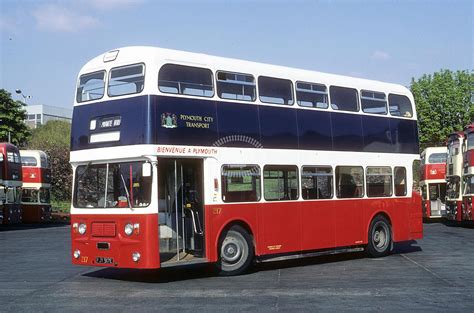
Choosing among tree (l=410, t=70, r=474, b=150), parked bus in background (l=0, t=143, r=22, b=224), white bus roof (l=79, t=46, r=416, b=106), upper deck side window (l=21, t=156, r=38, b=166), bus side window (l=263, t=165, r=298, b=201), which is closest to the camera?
white bus roof (l=79, t=46, r=416, b=106)

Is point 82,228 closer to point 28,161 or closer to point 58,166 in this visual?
point 28,161

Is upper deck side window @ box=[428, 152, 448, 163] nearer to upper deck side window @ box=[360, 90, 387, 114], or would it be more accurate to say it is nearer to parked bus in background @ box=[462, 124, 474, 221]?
parked bus in background @ box=[462, 124, 474, 221]

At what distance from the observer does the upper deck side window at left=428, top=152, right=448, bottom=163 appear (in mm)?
36188

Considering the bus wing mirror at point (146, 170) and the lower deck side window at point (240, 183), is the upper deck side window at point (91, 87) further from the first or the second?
the lower deck side window at point (240, 183)

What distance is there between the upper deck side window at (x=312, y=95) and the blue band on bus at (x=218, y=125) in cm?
19

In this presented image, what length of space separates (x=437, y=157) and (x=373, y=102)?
20.6 m

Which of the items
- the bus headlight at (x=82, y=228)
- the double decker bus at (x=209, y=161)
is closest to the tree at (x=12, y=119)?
the double decker bus at (x=209, y=161)

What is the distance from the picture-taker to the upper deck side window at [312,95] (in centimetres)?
1511

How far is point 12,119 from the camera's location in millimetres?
54906

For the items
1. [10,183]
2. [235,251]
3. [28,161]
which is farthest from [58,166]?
[235,251]

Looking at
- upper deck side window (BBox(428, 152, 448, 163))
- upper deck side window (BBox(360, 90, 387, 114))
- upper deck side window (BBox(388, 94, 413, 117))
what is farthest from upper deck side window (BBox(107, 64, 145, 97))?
upper deck side window (BBox(428, 152, 448, 163))

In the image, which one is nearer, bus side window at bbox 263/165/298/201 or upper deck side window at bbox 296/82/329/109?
bus side window at bbox 263/165/298/201

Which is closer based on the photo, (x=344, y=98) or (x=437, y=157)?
(x=344, y=98)

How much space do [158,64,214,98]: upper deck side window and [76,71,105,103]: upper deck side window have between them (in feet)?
4.36
